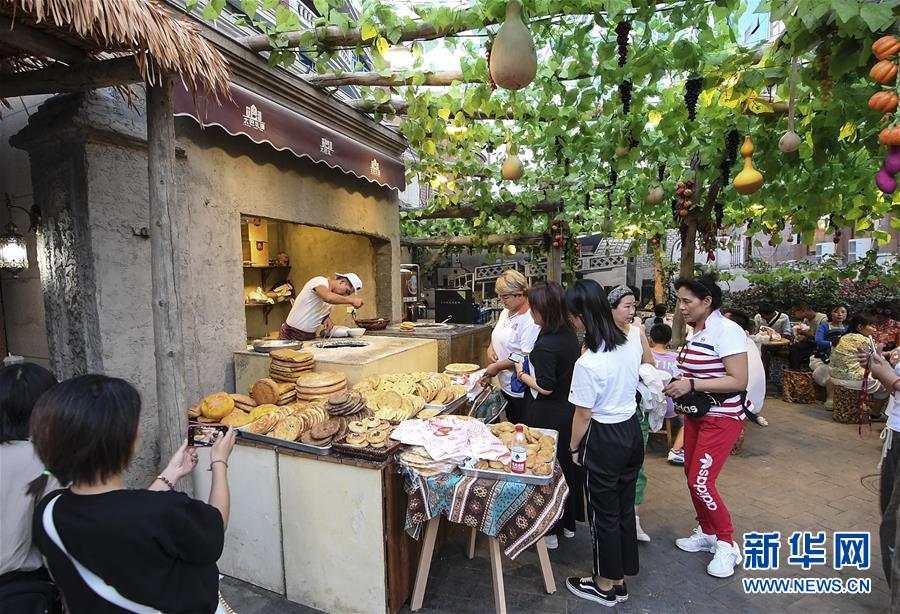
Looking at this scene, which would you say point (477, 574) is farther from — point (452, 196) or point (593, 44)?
point (452, 196)

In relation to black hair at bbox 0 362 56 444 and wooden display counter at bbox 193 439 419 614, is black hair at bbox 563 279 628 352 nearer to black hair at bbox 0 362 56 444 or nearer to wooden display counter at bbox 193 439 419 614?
wooden display counter at bbox 193 439 419 614

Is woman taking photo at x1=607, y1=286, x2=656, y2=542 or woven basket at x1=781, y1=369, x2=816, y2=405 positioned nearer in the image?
woman taking photo at x1=607, y1=286, x2=656, y2=542

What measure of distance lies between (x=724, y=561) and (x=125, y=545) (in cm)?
381

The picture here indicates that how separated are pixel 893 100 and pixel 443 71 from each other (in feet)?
13.3

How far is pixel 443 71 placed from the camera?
513cm

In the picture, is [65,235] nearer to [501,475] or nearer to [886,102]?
[501,475]

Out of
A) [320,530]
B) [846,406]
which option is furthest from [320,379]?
[846,406]

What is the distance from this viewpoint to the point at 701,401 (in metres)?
3.38

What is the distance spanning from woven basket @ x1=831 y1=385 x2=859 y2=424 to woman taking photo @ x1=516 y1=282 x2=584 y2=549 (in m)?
6.04

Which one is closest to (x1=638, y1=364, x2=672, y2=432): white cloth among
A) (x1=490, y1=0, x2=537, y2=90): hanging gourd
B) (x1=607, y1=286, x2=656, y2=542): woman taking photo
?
(x1=607, y1=286, x2=656, y2=542): woman taking photo

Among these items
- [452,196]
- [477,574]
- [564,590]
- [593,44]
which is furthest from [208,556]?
[452,196]

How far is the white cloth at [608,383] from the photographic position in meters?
2.93

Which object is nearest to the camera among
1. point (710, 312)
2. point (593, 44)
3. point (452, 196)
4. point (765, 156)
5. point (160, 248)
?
point (160, 248)

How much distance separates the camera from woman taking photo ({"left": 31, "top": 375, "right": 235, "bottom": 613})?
56.1 inches
